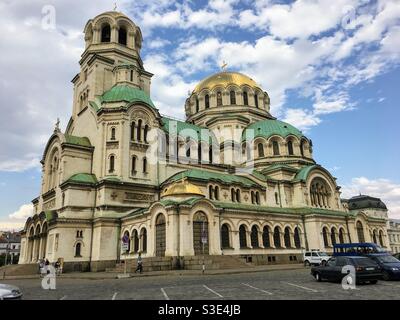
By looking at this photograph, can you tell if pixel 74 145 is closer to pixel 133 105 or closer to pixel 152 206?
pixel 133 105

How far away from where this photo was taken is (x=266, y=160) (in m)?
50.2

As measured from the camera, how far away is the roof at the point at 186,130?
47906mm

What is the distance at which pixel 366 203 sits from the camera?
86.4 m

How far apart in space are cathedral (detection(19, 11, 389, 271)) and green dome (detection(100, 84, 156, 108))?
16 cm

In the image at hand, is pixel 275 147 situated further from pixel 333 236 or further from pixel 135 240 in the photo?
pixel 135 240

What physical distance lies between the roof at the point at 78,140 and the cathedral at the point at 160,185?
17 centimetres

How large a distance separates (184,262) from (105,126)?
19.1 meters

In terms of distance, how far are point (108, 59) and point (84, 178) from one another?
16747mm

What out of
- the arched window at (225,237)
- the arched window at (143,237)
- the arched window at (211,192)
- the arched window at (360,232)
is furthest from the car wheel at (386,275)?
the arched window at (360,232)

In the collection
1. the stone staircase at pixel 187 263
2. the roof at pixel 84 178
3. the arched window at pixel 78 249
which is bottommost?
the stone staircase at pixel 187 263

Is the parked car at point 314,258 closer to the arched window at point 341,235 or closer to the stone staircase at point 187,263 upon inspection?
the stone staircase at point 187,263
